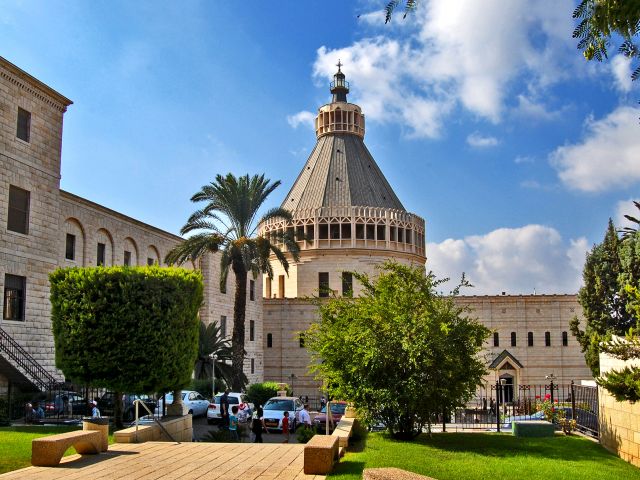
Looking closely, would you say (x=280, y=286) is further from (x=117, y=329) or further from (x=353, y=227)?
(x=117, y=329)

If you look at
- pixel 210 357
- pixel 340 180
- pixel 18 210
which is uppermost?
pixel 340 180

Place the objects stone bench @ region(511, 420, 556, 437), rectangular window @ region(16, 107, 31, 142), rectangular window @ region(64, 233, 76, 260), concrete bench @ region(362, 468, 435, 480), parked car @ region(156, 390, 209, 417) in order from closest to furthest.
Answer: concrete bench @ region(362, 468, 435, 480) < stone bench @ region(511, 420, 556, 437) < rectangular window @ region(16, 107, 31, 142) < parked car @ region(156, 390, 209, 417) < rectangular window @ region(64, 233, 76, 260)

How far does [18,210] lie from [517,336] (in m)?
41.7

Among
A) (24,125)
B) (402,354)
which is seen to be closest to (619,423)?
(402,354)

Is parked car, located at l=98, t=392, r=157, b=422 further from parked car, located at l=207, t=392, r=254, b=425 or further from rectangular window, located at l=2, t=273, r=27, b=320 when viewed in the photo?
rectangular window, located at l=2, t=273, r=27, b=320

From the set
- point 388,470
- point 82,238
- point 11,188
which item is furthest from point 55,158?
point 388,470

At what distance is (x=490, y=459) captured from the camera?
15.4 meters

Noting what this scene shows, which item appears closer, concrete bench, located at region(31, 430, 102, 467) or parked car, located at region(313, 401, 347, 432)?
concrete bench, located at region(31, 430, 102, 467)

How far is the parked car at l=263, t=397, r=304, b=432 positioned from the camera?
27141mm

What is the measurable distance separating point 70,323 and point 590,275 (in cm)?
2925

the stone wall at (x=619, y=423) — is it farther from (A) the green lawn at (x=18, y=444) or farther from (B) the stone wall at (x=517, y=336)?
(B) the stone wall at (x=517, y=336)

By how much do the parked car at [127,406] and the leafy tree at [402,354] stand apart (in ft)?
26.8

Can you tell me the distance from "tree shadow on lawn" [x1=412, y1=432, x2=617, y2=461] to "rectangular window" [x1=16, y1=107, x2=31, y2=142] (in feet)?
60.2

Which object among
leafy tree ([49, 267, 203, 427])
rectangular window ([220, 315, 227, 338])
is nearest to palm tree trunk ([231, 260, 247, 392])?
rectangular window ([220, 315, 227, 338])
